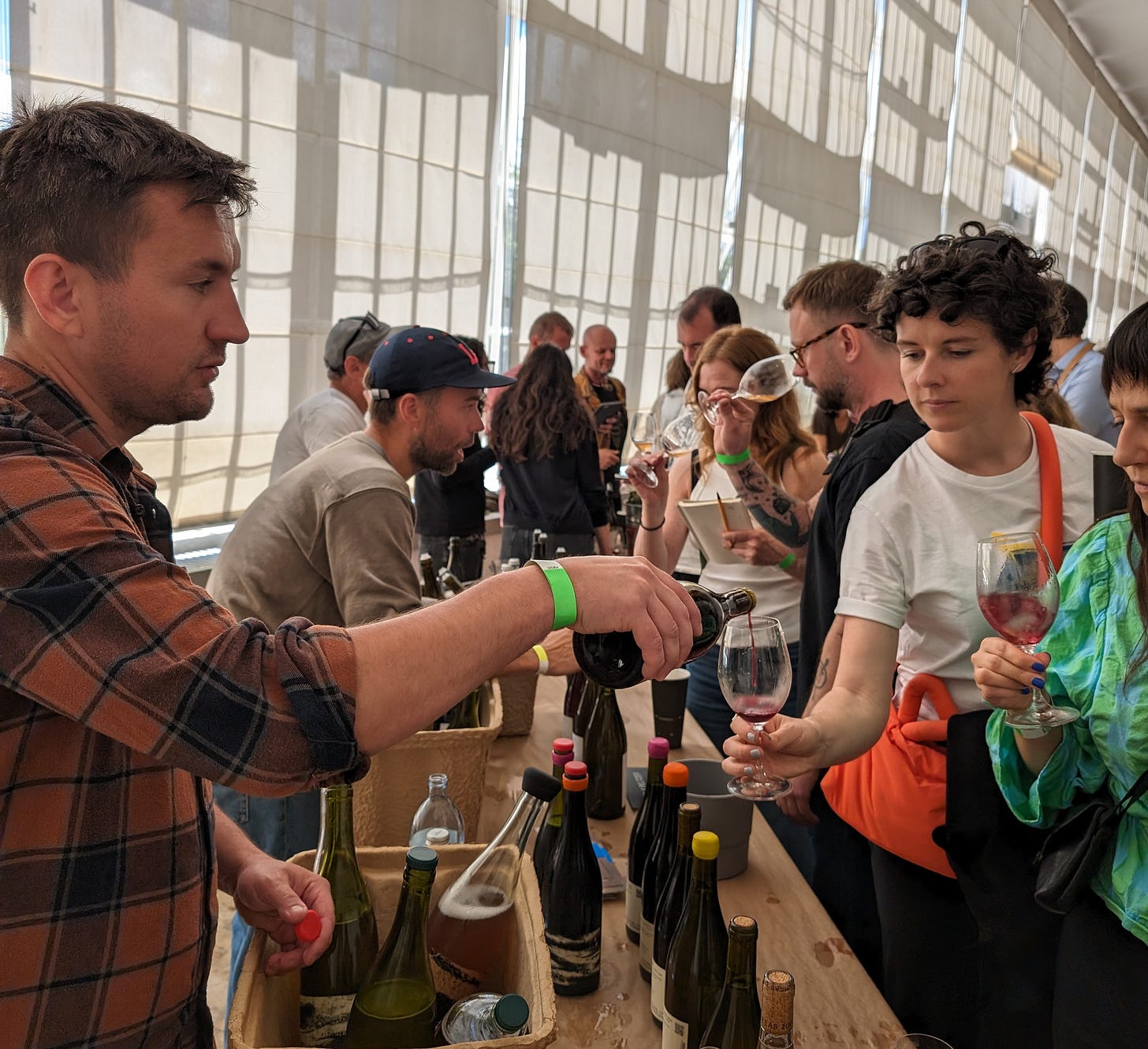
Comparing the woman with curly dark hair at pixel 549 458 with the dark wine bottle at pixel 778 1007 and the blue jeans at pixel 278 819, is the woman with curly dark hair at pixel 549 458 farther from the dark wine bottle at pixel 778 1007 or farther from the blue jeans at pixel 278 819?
the dark wine bottle at pixel 778 1007

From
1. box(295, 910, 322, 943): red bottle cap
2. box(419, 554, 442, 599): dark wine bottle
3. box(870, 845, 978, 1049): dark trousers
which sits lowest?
box(870, 845, 978, 1049): dark trousers

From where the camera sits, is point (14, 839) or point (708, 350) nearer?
point (14, 839)

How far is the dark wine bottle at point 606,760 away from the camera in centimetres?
181

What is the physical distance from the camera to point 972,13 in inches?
513

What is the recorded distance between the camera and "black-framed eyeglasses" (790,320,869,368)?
2.25m

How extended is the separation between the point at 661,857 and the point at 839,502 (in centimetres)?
83

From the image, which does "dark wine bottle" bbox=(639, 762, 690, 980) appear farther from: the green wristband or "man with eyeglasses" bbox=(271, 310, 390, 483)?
"man with eyeglasses" bbox=(271, 310, 390, 483)

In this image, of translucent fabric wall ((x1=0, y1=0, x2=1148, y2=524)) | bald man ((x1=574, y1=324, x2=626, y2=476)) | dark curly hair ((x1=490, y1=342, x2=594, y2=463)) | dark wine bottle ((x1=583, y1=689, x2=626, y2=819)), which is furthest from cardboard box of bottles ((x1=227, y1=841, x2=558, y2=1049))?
bald man ((x1=574, y1=324, x2=626, y2=476))

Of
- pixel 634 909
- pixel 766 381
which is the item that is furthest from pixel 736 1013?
pixel 766 381

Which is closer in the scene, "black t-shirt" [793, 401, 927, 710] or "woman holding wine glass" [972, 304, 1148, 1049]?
"woman holding wine glass" [972, 304, 1148, 1049]

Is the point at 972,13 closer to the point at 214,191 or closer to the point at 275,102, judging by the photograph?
the point at 275,102

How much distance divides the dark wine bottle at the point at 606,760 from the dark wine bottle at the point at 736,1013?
0.61 m

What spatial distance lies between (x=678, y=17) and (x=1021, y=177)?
38.1 feet

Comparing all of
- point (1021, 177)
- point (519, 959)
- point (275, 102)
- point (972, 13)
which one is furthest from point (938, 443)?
point (1021, 177)
